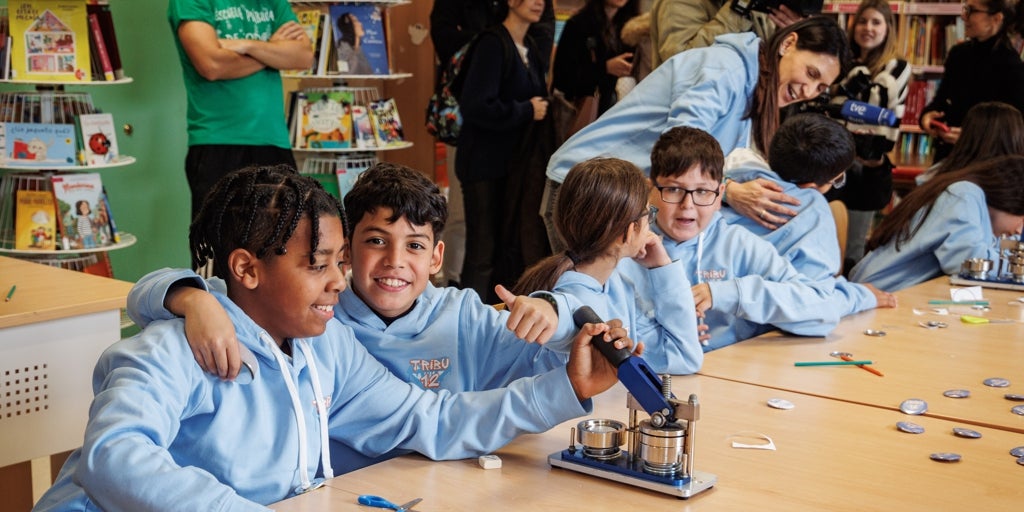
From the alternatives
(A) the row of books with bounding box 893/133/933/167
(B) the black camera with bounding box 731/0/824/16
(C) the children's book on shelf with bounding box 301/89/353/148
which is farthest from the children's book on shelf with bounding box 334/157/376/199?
(A) the row of books with bounding box 893/133/933/167

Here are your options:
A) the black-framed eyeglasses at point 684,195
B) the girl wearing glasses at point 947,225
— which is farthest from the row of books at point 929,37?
the black-framed eyeglasses at point 684,195

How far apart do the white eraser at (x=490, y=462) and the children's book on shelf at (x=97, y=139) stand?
2863 mm

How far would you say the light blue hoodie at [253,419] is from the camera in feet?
3.98

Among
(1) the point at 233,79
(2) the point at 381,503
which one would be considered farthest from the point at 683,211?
(1) the point at 233,79

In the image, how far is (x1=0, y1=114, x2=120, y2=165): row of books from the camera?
383cm

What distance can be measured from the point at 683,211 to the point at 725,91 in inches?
22.4

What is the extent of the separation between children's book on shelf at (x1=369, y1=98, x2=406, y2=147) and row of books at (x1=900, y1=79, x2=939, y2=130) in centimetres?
364

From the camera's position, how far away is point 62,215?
12.9 ft

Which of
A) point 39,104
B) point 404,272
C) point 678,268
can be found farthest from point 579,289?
point 39,104

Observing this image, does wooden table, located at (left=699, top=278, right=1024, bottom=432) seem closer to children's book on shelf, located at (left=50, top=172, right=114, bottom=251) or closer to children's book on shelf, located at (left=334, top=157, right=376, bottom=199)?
children's book on shelf, located at (left=334, top=157, right=376, bottom=199)

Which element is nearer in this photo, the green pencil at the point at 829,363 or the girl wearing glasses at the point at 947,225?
the green pencil at the point at 829,363

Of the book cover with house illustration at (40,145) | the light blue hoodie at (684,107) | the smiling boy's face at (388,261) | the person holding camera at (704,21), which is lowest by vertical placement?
the smiling boy's face at (388,261)

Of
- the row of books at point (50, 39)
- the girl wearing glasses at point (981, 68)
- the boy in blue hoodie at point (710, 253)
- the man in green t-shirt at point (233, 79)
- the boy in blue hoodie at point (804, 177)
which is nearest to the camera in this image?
the boy in blue hoodie at point (710, 253)

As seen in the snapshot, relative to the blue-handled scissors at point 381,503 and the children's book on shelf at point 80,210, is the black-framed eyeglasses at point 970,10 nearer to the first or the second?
the children's book on shelf at point 80,210
